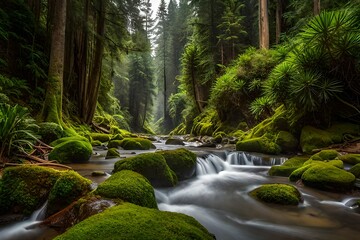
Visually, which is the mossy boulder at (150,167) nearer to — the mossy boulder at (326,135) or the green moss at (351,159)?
the green moss at (351,159)

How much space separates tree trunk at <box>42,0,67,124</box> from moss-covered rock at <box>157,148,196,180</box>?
15.8 feet

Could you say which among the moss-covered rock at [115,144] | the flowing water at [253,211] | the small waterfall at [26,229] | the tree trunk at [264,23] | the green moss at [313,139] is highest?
the tree trunk at [264,23]

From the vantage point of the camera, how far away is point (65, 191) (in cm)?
337

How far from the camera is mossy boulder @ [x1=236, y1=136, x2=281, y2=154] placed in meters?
9.75

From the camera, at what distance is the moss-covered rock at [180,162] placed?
5.97m

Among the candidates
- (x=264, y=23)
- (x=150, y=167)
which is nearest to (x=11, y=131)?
(x=150, y=167)

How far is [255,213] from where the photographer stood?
431 centimetres

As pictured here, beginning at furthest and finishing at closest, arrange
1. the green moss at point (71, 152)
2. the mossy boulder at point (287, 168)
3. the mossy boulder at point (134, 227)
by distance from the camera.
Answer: the mossy boulder at point (287, 168) → the green moss at point (71, 152) → the mossy boulder at point (134, 227)

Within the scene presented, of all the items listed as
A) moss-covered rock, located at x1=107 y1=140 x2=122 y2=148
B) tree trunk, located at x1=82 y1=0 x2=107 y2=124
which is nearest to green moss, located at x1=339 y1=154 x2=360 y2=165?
moss-covered rock, located at x1=107 y1=140 x2=122 y2=148

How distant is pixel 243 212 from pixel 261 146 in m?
6.05

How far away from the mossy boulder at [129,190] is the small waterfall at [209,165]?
385cm

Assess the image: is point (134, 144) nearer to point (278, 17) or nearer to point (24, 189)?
point (24, 189)

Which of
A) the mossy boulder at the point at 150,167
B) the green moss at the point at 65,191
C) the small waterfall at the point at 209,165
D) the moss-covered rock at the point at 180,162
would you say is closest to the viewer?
the green moss at the point at 65,191

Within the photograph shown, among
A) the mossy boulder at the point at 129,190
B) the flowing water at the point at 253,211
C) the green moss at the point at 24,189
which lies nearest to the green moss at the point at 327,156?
the flowing water at the point at 253,211
